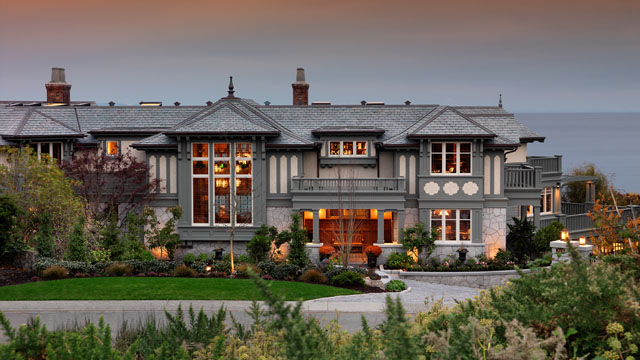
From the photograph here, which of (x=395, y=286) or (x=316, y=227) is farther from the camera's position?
(x=316, y=227)

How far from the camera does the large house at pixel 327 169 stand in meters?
28.1

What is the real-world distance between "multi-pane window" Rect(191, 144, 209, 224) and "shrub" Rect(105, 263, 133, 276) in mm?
5296

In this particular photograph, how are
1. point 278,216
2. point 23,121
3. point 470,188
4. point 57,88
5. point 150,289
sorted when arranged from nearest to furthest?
point 150,289 < point 470,188 < point 278,216 < point 23,121 < point 57,88

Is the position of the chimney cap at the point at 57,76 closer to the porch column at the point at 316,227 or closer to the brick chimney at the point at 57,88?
the brick chimney at the point at 57,88

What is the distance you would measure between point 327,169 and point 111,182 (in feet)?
31.9

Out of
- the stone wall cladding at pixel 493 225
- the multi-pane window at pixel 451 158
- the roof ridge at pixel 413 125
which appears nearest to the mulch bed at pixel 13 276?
A: the roof ridge at pixel 413 125

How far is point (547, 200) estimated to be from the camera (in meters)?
33.8

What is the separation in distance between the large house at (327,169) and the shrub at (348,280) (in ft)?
13.4

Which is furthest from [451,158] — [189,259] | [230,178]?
[189,259]

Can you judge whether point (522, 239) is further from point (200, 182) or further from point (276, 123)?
point (200, 182)

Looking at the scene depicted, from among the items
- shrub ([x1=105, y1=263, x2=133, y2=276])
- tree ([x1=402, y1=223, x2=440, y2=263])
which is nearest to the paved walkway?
shrub ([x1=105, y1=263, x2=133, y2=276])

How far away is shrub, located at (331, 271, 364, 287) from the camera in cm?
2295

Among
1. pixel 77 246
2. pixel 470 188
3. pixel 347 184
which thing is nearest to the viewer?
pixel 77 246

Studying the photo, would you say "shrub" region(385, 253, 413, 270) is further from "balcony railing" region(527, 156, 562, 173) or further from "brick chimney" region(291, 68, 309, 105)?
"brick chimney" region(291, 68, 309, 105)
